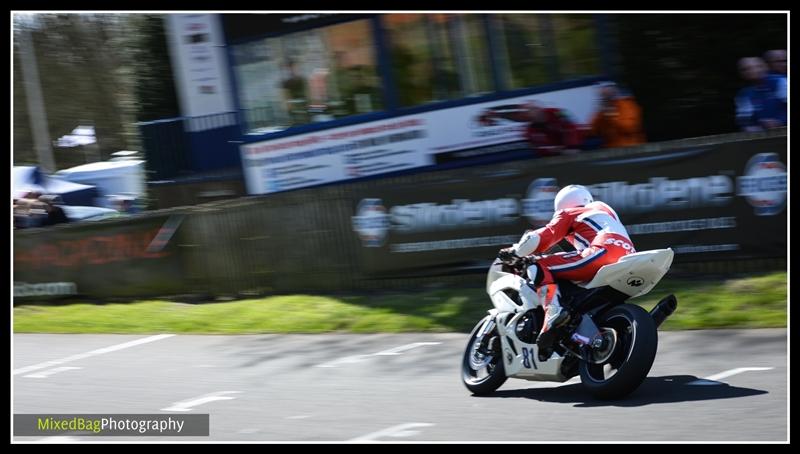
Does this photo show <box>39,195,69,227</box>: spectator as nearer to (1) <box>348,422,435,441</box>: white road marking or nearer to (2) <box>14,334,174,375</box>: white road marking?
(2) <box>14,334,174,375</box>: white road marking

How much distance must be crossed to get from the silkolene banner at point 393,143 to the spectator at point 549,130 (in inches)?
4.5

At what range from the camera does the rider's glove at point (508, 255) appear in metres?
8.04

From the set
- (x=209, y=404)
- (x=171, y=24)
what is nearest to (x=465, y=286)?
(x=209, y=404)

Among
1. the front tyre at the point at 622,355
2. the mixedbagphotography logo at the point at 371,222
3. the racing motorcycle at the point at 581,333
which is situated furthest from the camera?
the mixedbagphotography logo at the point at 371,222

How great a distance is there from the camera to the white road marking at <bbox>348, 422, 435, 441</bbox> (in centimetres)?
721

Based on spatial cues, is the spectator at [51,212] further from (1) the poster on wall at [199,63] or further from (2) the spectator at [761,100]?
(2) the spectator at [761,100]

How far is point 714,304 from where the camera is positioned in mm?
11195

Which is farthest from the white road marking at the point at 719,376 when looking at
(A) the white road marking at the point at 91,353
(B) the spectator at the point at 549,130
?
(B) the spectator at the point at 549,130

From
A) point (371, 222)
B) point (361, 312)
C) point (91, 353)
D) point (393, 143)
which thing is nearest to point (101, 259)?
point (91, 353)

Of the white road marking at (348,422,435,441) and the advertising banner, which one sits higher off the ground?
the advertising banner

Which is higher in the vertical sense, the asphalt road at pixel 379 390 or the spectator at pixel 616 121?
the spectator at pixel 616 121

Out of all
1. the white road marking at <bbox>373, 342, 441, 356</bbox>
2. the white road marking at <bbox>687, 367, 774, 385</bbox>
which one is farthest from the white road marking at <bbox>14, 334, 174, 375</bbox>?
the white road marking at <bbox>687, 367, 774, 385</bbox>

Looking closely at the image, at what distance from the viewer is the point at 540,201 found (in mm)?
13000

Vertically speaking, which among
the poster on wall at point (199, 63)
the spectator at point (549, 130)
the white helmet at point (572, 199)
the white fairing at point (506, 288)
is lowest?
the white fairing at point (506, 288)
